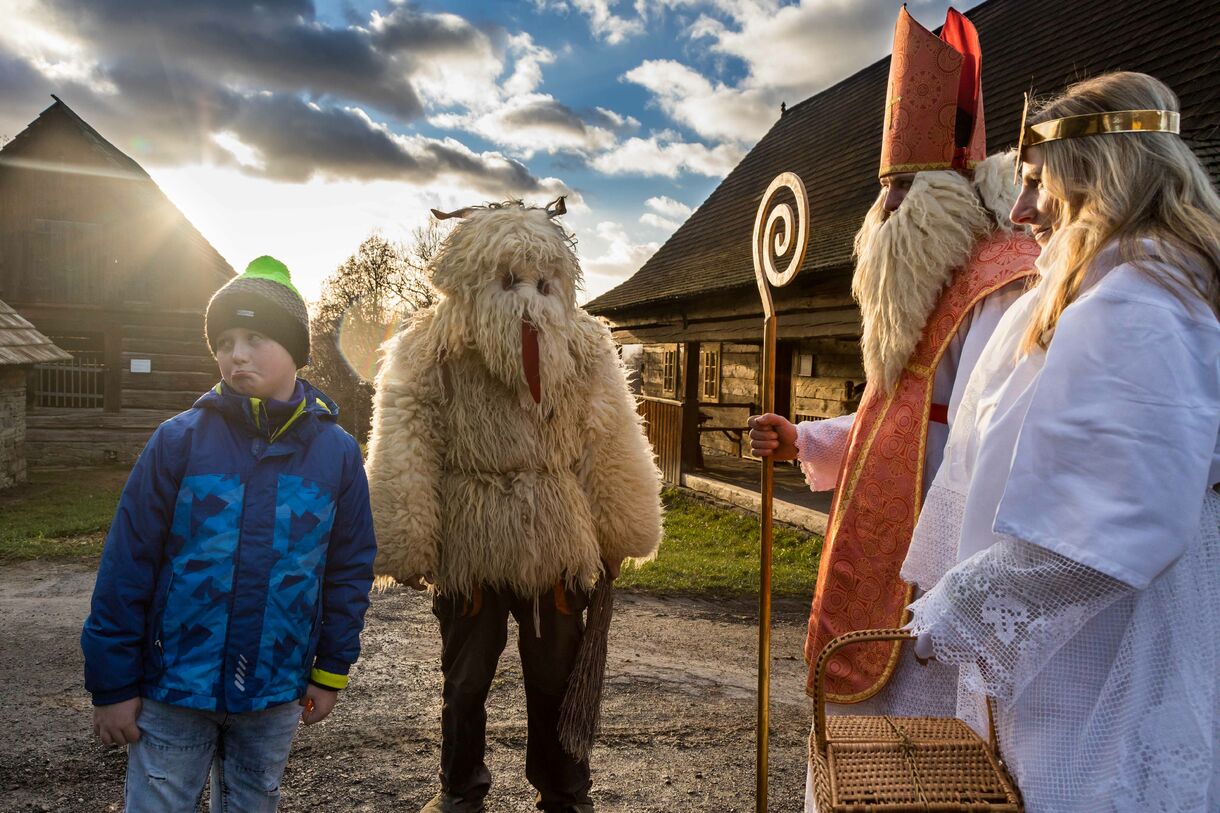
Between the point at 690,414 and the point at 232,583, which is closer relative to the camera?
the point at 232,583

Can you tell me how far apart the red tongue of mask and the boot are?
131 centimetres

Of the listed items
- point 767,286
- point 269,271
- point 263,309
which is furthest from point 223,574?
point 767,286

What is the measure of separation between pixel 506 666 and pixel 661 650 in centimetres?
95

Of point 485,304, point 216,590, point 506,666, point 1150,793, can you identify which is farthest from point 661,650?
point 1150,793

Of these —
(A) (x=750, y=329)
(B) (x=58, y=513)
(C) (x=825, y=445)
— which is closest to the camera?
(C) (x=825, y=445)

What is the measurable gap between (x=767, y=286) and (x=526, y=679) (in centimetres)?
149

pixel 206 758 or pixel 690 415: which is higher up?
pixel 690 415

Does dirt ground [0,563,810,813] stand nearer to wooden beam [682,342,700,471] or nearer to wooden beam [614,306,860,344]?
wooden beam [614,306,860,344]

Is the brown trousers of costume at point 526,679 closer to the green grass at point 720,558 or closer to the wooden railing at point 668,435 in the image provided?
the green grass at point 720,558

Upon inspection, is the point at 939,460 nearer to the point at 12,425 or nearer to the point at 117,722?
the point at 117,722

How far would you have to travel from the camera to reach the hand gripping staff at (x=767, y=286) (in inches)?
82.6

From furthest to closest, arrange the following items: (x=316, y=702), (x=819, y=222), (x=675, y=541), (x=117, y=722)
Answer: (x=819, y=222), (x=675, y=541), (x=316, y=702), (x=117, y=722)

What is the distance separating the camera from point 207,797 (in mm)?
2893

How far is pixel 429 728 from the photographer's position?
3.44 meters
